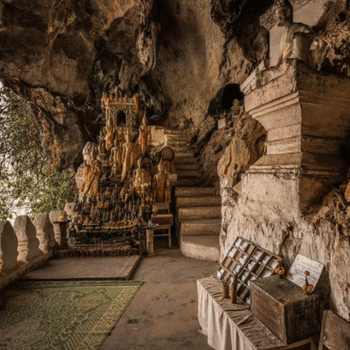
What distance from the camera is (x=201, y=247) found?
601 cm

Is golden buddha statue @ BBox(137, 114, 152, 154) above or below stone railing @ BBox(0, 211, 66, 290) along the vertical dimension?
above

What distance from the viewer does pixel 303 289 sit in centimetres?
178

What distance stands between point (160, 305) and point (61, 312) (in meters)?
1.49

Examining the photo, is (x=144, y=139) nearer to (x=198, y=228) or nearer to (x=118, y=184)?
(x=118, y=184)

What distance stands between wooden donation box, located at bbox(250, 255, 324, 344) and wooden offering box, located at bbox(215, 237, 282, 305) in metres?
0.20

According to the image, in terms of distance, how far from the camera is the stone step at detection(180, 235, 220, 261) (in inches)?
230

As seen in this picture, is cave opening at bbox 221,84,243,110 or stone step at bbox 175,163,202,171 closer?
stone step at bbox 175,163,202,171

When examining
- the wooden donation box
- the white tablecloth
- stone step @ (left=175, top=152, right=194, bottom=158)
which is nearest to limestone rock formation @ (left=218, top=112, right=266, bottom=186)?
the white tablecloth

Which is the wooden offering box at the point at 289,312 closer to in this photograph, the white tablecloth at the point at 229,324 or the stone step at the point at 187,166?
the white tablecloth at the point at 229,324

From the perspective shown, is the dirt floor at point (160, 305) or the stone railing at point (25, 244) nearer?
the dirt floor at point (160, 305)

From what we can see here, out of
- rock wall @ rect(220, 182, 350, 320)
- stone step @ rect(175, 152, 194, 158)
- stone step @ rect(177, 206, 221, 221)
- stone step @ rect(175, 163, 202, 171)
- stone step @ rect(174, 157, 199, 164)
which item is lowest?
stone step @ rect(177, 206, 221, 221)

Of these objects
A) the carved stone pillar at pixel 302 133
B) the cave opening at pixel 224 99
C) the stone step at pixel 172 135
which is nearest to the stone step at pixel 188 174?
the stone step at pixel 172 135

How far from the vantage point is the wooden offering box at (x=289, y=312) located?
1670 millimetres

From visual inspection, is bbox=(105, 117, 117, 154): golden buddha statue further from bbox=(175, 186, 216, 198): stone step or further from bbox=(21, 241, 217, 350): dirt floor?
bbox=(21, 241, 217, 350): dirt floor
